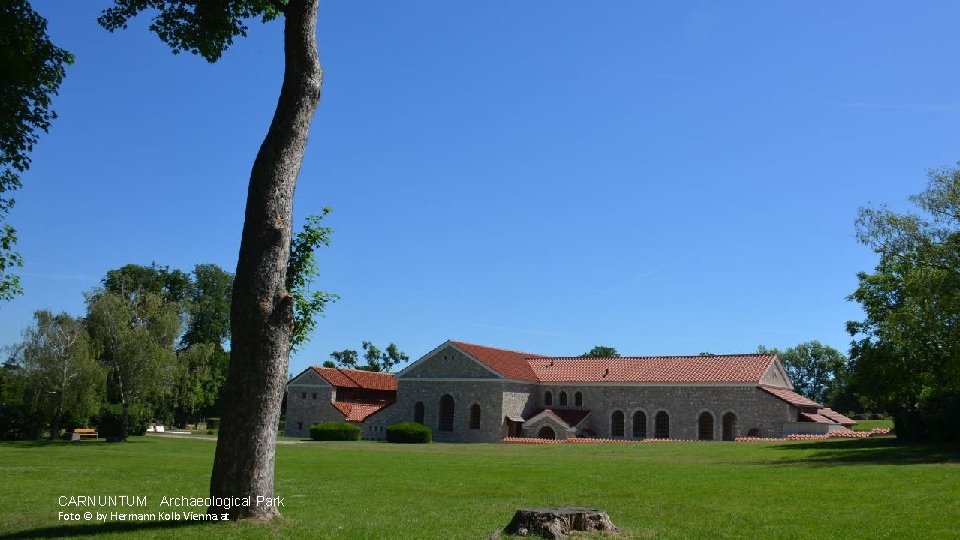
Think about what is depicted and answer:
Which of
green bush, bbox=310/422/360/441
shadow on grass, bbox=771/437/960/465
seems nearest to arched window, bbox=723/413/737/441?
shadow on grass, bbox=771/437/960/465

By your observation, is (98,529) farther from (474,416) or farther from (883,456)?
(474,416)

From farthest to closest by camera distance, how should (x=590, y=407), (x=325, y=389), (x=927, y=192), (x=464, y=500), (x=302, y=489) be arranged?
(x=325, y=389) → (x=590, y=407) → (x=927, y=192) → (x=302, y=489) → (x=464, y=500)

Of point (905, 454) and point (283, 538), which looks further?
point (905, 454)

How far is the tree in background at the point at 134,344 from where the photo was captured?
42406 mm

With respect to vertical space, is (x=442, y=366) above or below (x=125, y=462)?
above

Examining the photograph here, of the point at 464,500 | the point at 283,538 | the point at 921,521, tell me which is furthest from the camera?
the point at 464,500

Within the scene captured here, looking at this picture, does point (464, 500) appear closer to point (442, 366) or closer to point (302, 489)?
point (302, 489)

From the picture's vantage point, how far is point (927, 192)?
30.6 metres

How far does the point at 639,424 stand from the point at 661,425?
1638 millimetres

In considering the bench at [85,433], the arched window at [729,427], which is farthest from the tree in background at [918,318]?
the bench at [85,433]

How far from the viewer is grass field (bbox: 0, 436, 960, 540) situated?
1042cm

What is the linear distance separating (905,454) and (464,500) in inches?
795

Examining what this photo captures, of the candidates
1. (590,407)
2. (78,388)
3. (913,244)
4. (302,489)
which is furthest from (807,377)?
(302,489)

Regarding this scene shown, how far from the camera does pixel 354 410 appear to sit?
6069cm
